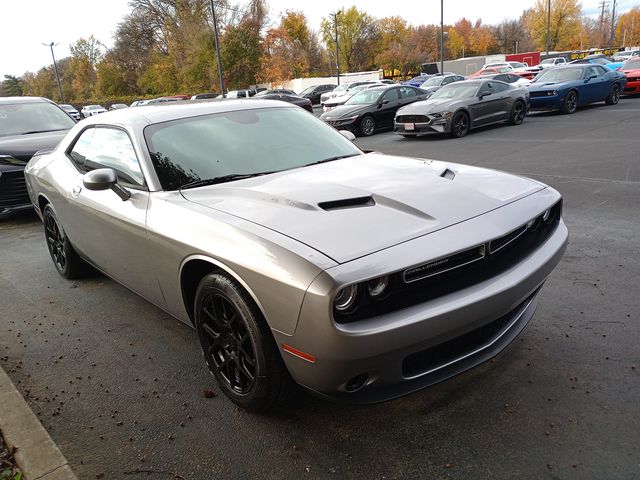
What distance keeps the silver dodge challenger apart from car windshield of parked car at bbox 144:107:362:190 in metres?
0.01

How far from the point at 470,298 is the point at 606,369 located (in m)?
1.15

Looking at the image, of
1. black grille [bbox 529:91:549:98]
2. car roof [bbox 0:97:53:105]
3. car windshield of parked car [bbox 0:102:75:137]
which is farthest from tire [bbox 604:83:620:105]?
car roof [bbox 0:97:53:105]

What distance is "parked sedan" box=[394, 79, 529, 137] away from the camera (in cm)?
1375

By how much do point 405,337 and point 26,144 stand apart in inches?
288

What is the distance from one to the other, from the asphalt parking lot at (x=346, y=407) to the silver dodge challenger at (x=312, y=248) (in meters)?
0.28

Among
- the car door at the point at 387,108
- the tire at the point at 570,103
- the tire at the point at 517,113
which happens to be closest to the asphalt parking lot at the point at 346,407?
the tire at the point at 517,113

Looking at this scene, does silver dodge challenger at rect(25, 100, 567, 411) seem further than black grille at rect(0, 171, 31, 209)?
No

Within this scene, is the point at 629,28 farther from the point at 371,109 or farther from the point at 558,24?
the point at 371,109

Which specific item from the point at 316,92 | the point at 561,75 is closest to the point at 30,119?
the point at 561,75

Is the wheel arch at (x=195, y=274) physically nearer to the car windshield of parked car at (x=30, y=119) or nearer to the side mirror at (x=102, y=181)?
the side mirror at (x=102, y=181)

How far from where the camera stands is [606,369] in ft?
9.29

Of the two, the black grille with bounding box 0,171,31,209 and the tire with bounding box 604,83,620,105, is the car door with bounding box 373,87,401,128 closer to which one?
the tire with bounding box 604,83,620,105

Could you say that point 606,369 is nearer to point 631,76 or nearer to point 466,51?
point 631,76

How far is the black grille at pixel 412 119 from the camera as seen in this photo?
1390 centimetres
